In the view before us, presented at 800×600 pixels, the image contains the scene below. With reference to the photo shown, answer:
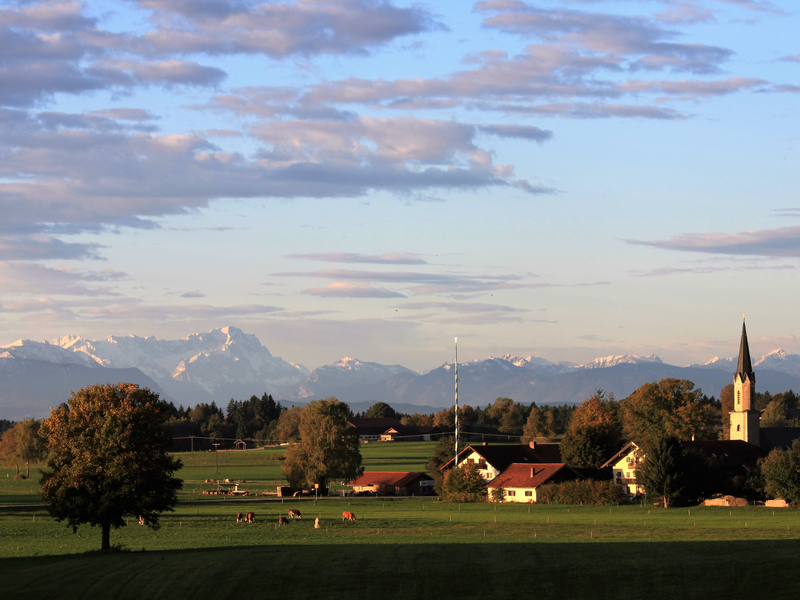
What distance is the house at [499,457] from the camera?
114125 millimetres

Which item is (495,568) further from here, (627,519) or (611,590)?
(627,519)

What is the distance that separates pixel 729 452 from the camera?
346 feet

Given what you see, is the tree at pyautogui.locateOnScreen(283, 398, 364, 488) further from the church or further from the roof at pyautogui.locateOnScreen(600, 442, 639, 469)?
the church

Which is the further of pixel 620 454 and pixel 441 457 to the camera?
pixel 441 457

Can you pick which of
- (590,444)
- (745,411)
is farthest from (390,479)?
(745,411)

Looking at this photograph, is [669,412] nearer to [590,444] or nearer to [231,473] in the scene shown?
[590,444]

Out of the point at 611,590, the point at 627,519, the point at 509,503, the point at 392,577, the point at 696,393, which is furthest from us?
the point at 696,393

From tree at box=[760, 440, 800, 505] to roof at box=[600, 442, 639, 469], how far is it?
19082 millimetres

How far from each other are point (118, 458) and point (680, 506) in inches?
A: 2312

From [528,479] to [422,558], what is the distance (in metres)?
60.7

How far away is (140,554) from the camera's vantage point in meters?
51.0

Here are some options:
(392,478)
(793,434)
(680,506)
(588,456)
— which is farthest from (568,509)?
(793,434)

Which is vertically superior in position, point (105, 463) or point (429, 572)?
point (105, 463)

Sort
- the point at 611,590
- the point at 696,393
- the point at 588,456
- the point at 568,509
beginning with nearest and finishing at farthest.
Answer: the point at 611,590
the point at 568,509
the point at 588,456
the point at 696,393
